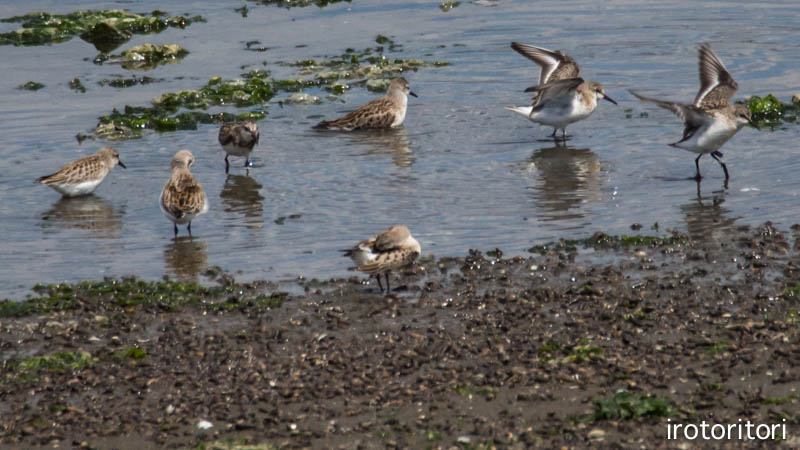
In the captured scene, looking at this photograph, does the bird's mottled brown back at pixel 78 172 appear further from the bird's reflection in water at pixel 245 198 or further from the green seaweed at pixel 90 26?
the green seaweed at pixel 90 26

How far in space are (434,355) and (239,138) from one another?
7.21 metres

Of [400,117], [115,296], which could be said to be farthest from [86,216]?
[400,117]

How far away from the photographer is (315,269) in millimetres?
10648

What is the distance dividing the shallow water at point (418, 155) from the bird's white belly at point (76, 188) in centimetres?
15

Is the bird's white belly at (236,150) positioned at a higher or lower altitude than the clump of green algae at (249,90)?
lower

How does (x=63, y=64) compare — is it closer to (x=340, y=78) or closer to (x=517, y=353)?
(x=340, y=78)

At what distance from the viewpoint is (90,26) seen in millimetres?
24109

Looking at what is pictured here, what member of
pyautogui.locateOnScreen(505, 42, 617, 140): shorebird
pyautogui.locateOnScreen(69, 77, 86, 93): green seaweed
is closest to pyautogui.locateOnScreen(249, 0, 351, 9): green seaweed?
pyautogui.locateOnScreen(69, 77, 86, 93): green seaweed

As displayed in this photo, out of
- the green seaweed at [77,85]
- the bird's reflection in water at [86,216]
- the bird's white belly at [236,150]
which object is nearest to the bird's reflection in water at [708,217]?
the bird's white belly at [236,150]

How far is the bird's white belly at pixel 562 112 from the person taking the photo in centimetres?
1631

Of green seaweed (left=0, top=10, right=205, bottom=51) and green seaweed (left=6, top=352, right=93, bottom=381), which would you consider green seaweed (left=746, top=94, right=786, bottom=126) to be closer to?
green seaweed (left=6, top=352, right=93, bottom=381)

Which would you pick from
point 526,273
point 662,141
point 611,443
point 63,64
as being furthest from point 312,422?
point 63,64

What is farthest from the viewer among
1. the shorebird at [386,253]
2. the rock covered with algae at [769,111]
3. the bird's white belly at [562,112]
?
the bird's white belly at [562,112]

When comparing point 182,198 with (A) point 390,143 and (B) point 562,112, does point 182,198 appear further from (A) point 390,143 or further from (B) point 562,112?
(B) point 562,112
